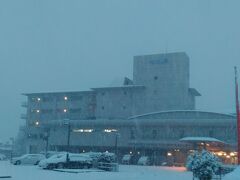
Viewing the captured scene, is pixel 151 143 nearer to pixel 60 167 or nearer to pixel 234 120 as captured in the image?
pixel 234 120

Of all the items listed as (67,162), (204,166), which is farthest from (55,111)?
(204,166)

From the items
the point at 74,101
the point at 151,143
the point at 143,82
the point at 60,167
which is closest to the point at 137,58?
the point at 143,82

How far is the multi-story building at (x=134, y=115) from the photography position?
73.6m

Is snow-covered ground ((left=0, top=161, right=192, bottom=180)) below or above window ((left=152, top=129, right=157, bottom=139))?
below

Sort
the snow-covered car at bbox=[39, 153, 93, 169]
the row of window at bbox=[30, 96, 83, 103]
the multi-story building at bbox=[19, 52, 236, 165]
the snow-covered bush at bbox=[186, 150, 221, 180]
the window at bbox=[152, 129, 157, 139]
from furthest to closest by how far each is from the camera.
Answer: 1. the row of window at bbox=[30, 96, 83, 103]
2. the window at bbox=[152, 129, 157, 139]
3. the multi-story building at bbox=[19, 52, 236, 165]
4. the snow-covered car at bbox=[39, 153, 93, 169]
5. the snow-covered bush at bbox=[186, 150, 221, 180]

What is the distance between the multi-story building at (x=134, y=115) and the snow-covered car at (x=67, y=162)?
28477 mm

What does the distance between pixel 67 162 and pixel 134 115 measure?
49.3m

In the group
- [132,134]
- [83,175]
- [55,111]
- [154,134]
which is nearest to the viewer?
[83,175]

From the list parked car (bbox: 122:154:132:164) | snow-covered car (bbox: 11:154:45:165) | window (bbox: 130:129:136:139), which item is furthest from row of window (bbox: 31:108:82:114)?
snow-covered car (bbox: 11:154:45:165)

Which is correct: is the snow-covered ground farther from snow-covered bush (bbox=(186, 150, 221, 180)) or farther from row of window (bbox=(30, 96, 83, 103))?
row of window (bbox=(30, 96, 83, 103))

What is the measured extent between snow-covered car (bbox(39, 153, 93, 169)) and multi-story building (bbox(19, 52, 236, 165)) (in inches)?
1121

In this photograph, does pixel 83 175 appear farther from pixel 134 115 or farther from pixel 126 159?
pixel 134 115

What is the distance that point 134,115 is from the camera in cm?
8969

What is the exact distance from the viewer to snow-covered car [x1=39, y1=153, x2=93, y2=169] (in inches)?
1606
